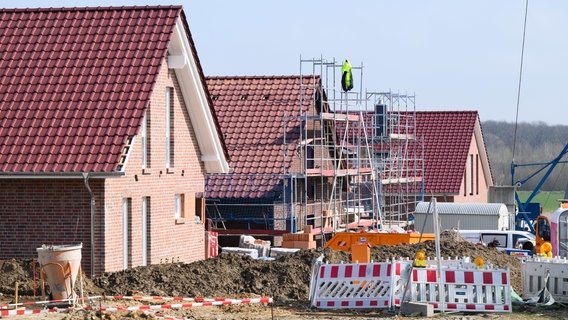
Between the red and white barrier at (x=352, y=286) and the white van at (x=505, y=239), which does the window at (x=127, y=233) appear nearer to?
the red and white barrier at (x=352, y=286)

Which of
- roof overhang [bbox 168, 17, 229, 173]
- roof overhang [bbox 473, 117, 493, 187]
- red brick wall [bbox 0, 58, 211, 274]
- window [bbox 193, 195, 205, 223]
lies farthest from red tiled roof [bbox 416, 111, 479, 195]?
red brick wall [bbox 0, 58, 211, 274]

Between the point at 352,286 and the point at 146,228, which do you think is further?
the point at 146,228

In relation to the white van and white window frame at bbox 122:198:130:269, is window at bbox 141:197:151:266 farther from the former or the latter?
the white van

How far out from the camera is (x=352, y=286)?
23172 mm

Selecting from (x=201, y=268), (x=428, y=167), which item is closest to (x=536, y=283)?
(x=201, y=268)

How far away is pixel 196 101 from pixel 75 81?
4.02m

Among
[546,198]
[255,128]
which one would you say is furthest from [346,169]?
[546,198]

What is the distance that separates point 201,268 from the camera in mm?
26516

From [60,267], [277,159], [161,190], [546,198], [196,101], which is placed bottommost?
[60,267]

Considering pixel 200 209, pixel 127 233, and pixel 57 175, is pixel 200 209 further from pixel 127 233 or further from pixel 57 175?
pixel 57 175

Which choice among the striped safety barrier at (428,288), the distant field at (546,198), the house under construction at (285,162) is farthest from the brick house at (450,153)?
the distant field at (546,198)

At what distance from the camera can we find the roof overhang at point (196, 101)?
28625mm

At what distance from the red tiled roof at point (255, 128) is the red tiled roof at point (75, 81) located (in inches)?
520

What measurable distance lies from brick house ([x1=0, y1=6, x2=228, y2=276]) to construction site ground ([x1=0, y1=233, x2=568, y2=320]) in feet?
3.80
